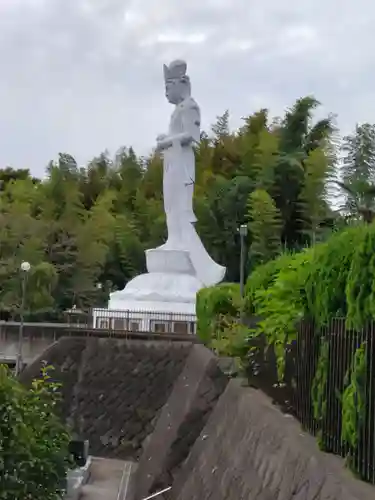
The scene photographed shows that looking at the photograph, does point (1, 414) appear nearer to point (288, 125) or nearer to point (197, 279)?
point (197, 279)

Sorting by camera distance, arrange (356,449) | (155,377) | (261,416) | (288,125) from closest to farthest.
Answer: (356,449), (261,416), (155,377), (288,125)

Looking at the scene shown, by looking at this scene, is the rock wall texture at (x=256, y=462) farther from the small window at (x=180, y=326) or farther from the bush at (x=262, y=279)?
the small window at (x=180, y=326)

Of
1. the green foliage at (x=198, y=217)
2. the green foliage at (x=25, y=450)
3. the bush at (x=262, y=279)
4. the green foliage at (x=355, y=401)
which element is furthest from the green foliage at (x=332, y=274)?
the green foliage at (x=198, y=217)

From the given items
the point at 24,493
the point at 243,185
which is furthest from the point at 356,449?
the point at 243,185

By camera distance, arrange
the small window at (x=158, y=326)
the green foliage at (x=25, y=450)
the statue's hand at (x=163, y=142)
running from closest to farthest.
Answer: the green foliage at (x=25, y=450) < the small window at (x=158, y=326) < the statue's hand at (x=163, y=142)

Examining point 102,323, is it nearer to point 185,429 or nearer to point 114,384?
point 114,384

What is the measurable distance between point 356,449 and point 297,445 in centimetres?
96

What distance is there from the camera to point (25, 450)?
487cm

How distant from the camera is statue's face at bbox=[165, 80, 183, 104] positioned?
2000cm

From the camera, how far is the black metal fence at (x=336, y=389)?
434cm

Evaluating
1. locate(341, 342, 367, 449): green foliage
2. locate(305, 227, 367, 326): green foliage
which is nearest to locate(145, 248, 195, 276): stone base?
locate(305, 227, 367, 326): green foliage

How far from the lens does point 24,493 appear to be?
15.7ft

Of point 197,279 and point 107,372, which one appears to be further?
point 197,279

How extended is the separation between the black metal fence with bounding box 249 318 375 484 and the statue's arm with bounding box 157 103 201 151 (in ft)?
43.7
